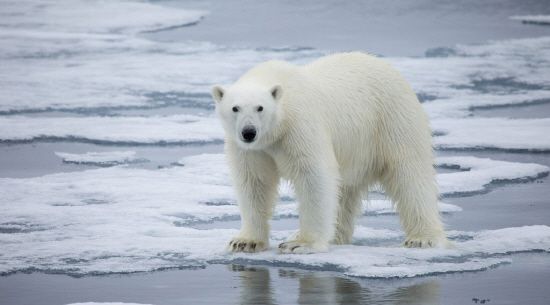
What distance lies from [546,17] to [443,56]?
5.49m

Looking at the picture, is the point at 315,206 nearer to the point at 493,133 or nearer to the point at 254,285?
the point at 254,285

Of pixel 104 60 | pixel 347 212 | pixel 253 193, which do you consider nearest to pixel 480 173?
pixel 347 212

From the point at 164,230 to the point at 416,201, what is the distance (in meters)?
1.32

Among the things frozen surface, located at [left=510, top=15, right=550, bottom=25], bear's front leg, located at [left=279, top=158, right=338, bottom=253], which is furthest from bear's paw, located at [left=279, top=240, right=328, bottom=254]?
frozen surface, located at [left=510, top=15, right=550, bottom=25]

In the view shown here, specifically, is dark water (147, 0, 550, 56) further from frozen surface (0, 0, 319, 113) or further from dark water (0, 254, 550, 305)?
dark water (0, 254, 550, 305)

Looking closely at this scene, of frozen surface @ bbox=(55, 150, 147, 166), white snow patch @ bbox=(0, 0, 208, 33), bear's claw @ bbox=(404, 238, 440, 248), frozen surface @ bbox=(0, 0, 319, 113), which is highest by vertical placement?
white snow patch @ bbox=(0, 0, 208, 33)

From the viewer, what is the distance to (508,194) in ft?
23.2

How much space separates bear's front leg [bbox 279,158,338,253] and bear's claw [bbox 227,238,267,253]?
14 centimetres

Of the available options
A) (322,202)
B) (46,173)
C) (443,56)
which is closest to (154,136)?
(46,173)

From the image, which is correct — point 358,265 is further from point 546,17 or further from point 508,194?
point 546,17

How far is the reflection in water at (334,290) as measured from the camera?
14.8 ft

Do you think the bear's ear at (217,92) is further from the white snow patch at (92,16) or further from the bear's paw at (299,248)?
the white snow patch at (92,16)

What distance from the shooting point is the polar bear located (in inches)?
210

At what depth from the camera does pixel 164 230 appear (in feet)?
19.8
